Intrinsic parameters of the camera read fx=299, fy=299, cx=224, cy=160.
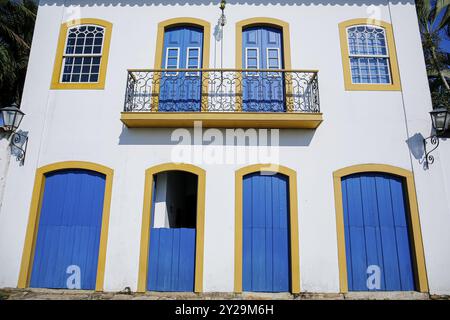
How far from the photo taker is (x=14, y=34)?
11000mm

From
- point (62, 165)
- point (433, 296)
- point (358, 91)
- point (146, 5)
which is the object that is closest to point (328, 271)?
point (433, 296)

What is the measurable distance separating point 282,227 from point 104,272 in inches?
150

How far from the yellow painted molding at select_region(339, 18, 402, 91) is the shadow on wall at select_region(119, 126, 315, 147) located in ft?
5.20

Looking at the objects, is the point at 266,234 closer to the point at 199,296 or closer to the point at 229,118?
the point at 199,296

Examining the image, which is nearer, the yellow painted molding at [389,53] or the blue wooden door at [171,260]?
the blue wooden door at [171,260]

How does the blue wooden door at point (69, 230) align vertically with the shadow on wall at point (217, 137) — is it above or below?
below

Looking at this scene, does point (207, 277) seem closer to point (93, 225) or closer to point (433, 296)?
point (93, 225)

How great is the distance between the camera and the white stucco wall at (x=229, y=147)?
6.18 metres

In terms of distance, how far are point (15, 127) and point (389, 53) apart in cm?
889

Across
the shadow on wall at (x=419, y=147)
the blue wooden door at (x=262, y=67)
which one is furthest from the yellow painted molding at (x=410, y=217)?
the blue wooden door at (x=262, y=67)

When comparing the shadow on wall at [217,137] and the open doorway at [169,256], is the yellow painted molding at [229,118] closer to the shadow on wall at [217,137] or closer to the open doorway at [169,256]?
the shadow on wall at [217,137]

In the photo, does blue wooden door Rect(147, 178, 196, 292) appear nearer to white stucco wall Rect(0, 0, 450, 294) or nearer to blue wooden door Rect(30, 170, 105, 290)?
white stucco wall Rect(0, 0, 450, 294)

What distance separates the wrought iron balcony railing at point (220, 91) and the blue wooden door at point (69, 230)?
204cm

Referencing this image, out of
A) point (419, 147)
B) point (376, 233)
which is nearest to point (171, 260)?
point (376, 233)
